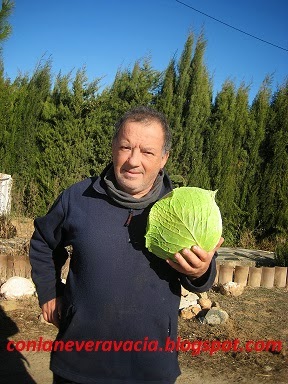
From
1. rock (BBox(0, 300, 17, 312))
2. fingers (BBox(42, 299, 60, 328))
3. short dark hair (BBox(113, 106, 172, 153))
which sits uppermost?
short dark hair (BBox(113, 106, 172, 153))

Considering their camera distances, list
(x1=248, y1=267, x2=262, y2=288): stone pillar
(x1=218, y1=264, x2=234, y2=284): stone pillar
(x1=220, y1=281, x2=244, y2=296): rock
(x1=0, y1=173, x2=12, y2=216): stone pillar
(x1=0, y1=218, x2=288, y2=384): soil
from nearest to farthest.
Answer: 1. (x1=0, y1=218, x2=288, y2=384): soil
2. (x1=220, y1=281, x2=244, y2=296): rock
3. (x1=218, y1=264, x2=234, y2=284): stone pillar
4. (x1=248, y1=267, x2=262, y2=288): stone pillar
5. (x1=0, y1=173, x2=12, y2=216): stone pillar

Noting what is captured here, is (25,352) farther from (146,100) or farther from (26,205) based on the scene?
(146,100)

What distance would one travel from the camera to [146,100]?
8734 millimetres

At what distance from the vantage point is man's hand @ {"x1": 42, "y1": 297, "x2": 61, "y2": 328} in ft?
6.80

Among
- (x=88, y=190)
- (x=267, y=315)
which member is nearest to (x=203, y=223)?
(x=88, y=190)

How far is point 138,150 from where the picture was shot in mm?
1895

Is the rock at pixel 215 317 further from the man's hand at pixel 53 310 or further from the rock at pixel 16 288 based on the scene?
the man's hand at pixel 53 310

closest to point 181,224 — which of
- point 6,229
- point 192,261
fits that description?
point 192,261

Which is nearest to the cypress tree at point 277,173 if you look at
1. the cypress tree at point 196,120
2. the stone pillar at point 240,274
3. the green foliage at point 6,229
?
the cypress tree at point 196,120

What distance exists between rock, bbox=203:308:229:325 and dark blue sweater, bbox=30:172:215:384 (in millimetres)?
2658

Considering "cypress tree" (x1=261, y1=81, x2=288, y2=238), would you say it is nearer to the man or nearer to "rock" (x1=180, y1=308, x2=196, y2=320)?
"rock" (x1=180, y1=308, x2=196, y2=320)

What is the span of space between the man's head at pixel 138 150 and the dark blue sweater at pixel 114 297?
0.13 meters

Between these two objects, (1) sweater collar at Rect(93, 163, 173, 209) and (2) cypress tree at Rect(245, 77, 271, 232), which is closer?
(1) sweater collar at Rect(93, 163, 173, 209)

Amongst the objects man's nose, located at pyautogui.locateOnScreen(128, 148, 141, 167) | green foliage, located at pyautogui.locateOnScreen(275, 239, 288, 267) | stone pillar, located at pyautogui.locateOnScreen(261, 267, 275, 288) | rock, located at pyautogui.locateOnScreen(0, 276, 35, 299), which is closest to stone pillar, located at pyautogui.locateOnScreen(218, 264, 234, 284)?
stone pillar, located at pyautogui.locateOnScreen(261, 267, 275, 288)
